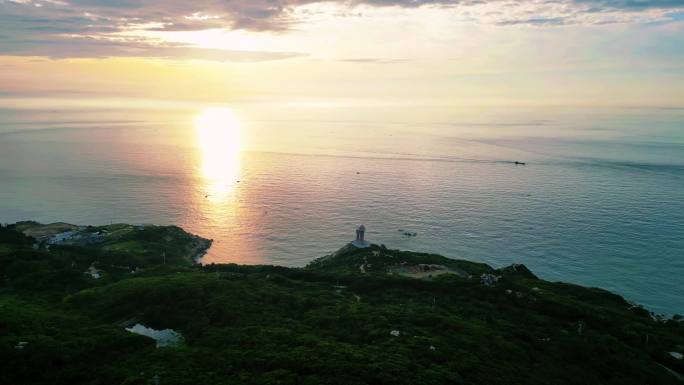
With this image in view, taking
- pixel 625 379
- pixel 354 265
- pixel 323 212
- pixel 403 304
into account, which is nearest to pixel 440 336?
pixel 403 304

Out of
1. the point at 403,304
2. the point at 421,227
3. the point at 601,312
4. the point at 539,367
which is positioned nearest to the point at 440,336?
the point at 539,367

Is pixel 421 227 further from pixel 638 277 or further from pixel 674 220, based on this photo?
pixel 674 220

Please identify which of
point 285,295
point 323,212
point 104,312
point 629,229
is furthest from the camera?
point 323,212

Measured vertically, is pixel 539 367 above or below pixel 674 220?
below

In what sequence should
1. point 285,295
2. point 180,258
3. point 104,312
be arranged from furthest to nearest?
point 180,258 → point 285,295 → point 104,312

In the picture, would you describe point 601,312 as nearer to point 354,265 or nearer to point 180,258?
point 354,265

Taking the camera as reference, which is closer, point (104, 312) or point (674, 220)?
point (104, 312)
